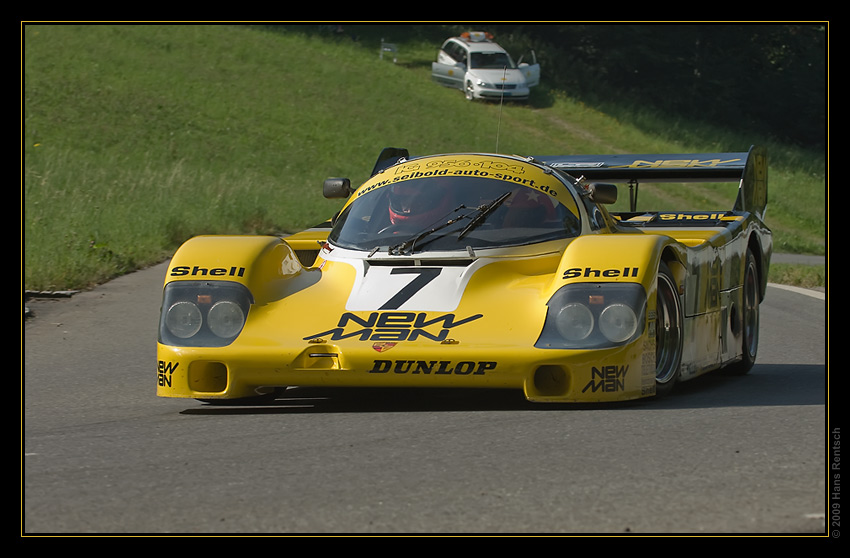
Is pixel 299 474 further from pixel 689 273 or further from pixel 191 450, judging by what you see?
pixel 689 273

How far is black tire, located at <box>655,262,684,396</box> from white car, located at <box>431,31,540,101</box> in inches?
1298

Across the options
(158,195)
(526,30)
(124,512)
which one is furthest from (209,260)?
(526,30)

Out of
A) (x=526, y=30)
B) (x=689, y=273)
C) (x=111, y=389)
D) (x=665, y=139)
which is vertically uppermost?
(x=526, y=30)

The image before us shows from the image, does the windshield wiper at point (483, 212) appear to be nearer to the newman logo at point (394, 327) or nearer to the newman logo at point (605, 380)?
the newman logo at point (394, 327)

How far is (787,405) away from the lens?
5910mm

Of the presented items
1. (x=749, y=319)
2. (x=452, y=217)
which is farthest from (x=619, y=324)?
(x=749, y=319)

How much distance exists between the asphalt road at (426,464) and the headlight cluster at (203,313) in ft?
1.15

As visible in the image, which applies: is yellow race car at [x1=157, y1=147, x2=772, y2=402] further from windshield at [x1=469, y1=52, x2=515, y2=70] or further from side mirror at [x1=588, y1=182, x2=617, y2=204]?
windshield at [x1=469, y1=52, x2=515, y2=70]

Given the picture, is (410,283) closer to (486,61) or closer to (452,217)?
(452,217)

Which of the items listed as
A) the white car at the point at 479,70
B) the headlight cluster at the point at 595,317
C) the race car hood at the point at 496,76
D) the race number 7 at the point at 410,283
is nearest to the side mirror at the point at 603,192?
the race number 7 at the point at 410,283

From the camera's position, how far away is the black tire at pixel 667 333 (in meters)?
6.30

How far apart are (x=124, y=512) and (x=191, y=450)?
108 centimetres

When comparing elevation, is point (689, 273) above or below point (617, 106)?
below

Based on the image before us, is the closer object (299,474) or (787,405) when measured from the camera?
(299,474)
